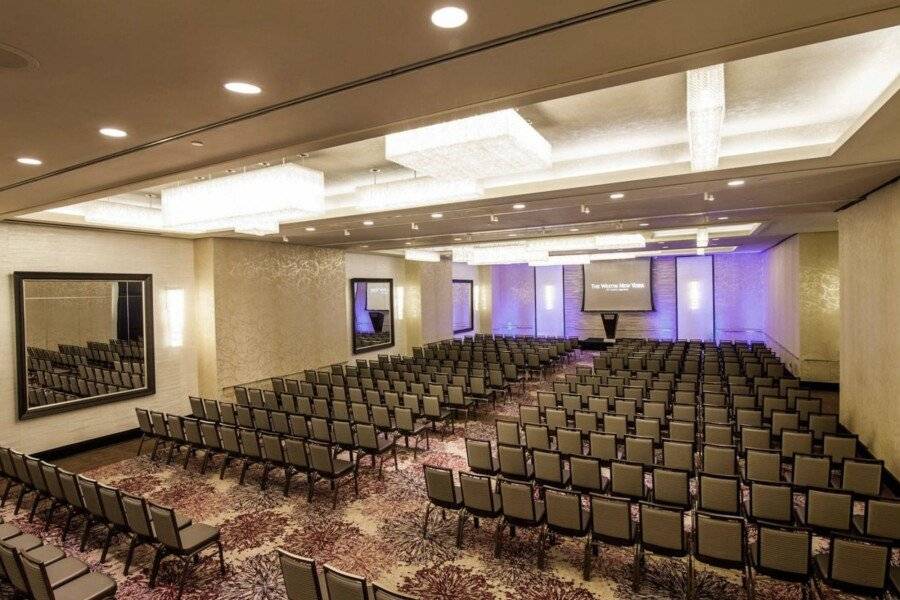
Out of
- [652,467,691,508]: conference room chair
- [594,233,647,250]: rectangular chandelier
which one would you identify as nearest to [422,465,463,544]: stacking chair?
[652,467,691,508]: conference room chair

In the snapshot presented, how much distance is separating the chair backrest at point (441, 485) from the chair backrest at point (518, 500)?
588 millimetres

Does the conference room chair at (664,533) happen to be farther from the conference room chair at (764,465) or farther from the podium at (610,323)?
the podium at (610,323)

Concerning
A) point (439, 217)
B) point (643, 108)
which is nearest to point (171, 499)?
point (439, 217)

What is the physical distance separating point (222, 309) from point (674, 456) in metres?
9.98

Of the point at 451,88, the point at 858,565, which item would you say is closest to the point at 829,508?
the point at 858,565

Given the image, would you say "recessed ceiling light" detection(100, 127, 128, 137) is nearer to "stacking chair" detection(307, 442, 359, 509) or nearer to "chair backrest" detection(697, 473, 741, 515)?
"stacking chair" detection(307, 442, 359, 509)

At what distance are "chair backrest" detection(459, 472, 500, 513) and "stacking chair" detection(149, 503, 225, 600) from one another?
8.31 ft

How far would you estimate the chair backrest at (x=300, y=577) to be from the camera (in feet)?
11.4

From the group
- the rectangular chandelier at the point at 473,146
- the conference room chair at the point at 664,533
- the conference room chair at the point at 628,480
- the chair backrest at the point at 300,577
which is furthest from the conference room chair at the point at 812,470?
the chair backrest at the point at 300,577

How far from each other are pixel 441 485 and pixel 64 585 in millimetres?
3381

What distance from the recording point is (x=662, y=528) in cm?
432

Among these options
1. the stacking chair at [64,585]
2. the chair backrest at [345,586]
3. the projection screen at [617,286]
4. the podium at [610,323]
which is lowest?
the stacking chair at [64,585]

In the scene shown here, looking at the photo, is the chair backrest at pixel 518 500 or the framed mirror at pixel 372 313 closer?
the chair backrest at pixel 518 500

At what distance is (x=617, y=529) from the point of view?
4516 mm
